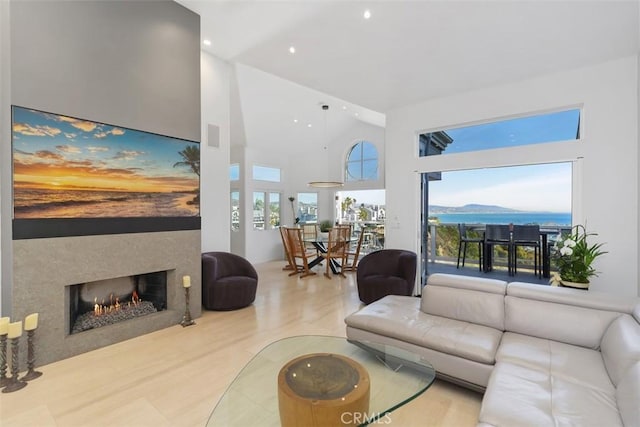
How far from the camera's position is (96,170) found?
114 inches

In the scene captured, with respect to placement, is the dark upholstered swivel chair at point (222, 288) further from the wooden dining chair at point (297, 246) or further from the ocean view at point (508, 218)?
the ocean view at point (508, 218)

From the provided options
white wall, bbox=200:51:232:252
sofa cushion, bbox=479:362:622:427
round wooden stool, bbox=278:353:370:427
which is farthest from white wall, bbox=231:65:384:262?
sofa cushion, bbox=479:362:622:427

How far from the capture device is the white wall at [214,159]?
14.7 feet

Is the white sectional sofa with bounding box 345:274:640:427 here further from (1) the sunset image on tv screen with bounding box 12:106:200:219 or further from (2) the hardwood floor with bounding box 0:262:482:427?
(1) the sunset image on tv screen with bounding box 12:106:200:219

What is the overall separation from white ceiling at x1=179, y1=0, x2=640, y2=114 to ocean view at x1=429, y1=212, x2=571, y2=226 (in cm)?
188

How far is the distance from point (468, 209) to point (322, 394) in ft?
13.6

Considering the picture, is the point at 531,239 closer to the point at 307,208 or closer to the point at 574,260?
the point at 574,260

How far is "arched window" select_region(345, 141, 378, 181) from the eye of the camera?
7.89 metres

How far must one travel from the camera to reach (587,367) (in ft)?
5.98

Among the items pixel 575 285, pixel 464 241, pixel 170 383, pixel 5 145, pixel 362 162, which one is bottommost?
pixel 170 383

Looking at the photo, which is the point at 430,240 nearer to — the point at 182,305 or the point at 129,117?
the point at 182,305

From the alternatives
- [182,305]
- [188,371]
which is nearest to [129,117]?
[182,305]

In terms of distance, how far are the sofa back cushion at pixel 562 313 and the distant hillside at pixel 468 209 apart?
2197mm

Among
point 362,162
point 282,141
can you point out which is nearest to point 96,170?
point 282,141
